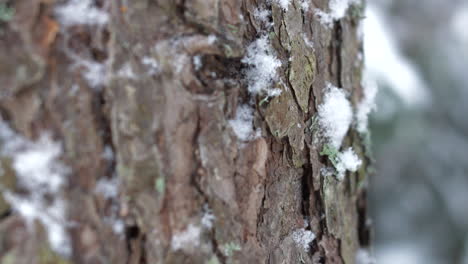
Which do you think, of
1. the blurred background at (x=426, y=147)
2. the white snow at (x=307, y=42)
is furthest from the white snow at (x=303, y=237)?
the blurred background at (x=426, y=147)

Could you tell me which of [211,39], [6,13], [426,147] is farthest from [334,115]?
[426,147]

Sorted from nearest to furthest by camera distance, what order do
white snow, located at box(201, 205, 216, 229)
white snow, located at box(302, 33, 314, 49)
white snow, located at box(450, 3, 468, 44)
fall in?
white snow, located at box(201, 205, 216, 229) → white snow, located at box(302, 33, 314, 49) → white snow, located at box(450, 3, 468, 44)

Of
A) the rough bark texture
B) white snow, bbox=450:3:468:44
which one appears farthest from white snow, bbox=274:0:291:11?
white snow, bbox=450:3:468:44

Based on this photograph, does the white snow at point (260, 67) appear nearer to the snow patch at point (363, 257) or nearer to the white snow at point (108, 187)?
the white snow at point (108, 187)

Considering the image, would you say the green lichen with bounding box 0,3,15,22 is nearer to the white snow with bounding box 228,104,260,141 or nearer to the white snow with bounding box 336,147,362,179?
the white snow with bounding box 228,104,260,141

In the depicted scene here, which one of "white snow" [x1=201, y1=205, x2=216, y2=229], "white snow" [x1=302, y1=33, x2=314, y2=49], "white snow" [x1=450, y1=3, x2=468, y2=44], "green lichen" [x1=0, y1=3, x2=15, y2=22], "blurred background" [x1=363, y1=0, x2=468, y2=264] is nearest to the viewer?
"green lichen" [x1=0, y1=3, x2=15, y2=22]
